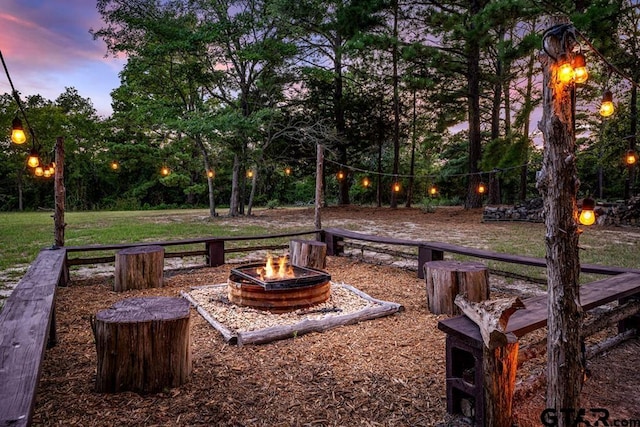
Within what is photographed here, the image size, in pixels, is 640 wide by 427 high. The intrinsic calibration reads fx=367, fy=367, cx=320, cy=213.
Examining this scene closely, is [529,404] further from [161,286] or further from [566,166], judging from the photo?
[161,286]

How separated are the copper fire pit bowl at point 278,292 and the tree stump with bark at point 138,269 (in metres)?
1.81

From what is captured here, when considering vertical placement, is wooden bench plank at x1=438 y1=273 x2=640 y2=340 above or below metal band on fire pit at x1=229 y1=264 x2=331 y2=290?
above

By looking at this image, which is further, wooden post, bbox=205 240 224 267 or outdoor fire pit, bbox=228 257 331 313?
wooden post, bbox=205 240 224 267

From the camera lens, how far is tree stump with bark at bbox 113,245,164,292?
5914 mm

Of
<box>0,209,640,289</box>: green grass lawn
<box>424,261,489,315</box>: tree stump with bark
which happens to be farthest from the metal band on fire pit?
<box>0,209,640,289</box>: green grass lawn

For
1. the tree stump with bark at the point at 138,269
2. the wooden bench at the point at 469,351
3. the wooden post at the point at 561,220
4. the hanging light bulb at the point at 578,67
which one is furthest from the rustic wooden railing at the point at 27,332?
the hanging light bulb at the point at 578,67

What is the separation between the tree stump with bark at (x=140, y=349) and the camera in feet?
9.33

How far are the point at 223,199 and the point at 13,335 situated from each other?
118 feet

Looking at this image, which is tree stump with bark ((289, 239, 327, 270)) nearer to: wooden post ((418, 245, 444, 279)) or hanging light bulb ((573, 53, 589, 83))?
wooden post ((418, 245, 444, 279))

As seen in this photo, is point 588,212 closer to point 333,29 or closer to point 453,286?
point 453,286

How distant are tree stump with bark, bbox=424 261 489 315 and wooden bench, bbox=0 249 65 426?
410cm

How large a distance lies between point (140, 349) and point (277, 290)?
198 cm

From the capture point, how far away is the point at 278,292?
4707mm

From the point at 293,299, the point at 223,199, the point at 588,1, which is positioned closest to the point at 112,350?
the point at 293,299
